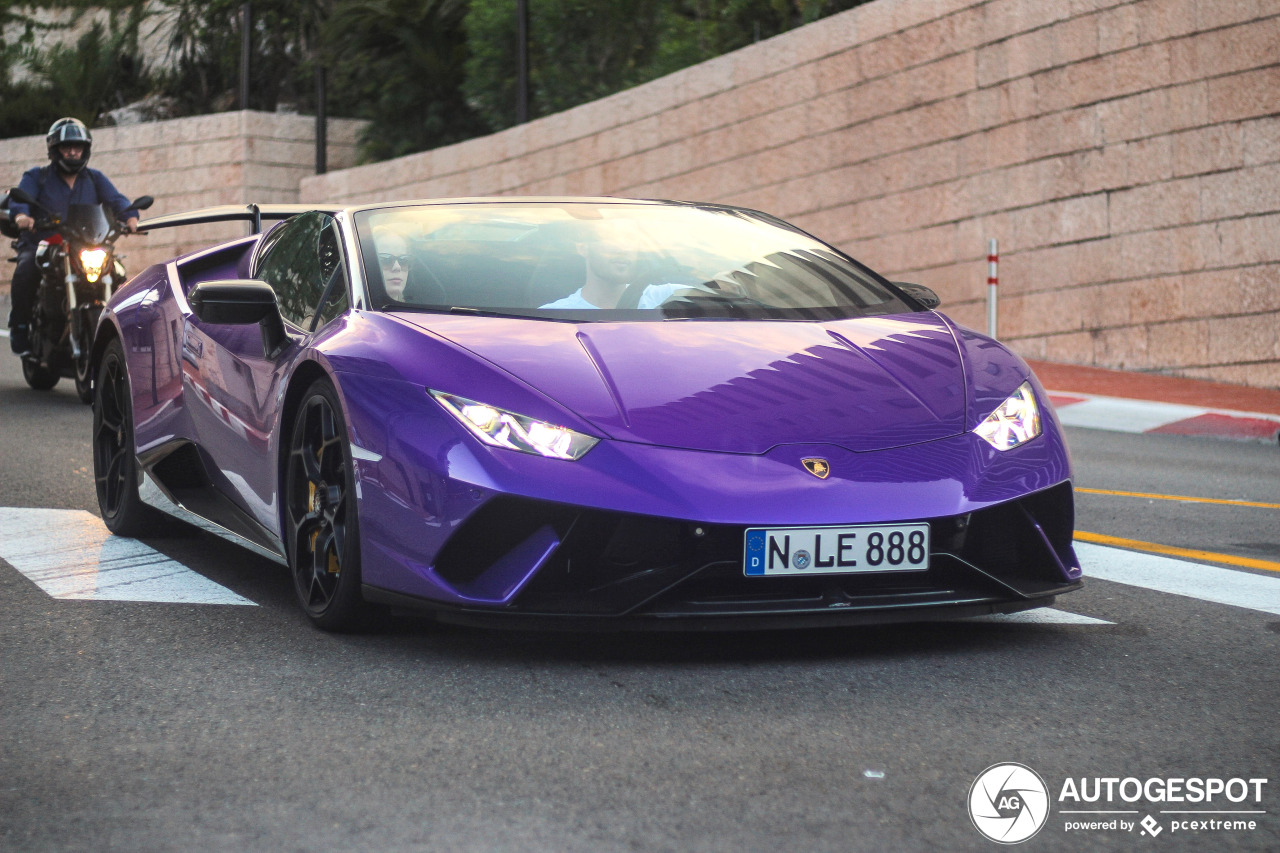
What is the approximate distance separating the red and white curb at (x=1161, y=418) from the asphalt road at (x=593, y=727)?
19.5 ft

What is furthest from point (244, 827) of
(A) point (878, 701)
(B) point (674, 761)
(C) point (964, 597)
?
(C) point (964, 597)

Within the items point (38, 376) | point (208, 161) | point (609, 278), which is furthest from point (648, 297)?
point (208, 161)

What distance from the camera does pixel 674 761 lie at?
3414 mm

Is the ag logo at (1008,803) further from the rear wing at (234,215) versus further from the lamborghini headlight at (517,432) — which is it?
the rear wing at (234,215)

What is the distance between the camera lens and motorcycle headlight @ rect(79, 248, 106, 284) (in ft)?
37.0

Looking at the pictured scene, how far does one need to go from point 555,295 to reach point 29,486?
362cm

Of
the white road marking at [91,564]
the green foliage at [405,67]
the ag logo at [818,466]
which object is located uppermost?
the green foliage at [405,67]

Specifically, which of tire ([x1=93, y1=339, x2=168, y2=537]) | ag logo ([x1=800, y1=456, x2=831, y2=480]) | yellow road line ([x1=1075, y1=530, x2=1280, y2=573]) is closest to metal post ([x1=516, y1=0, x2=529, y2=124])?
tire ([x1=93, y1=339, x2=168, y2=537])

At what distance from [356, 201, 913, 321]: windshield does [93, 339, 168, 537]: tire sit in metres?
1.49

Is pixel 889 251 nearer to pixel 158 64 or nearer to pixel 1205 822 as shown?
pixel 1205 822

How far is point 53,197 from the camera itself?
11719 millimetres

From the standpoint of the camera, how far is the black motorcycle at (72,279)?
1129 cm

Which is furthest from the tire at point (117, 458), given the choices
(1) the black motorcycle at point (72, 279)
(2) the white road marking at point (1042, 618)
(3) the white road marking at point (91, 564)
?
(1) the black motorcycle at point (72, 279)

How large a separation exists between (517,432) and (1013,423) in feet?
4.25
